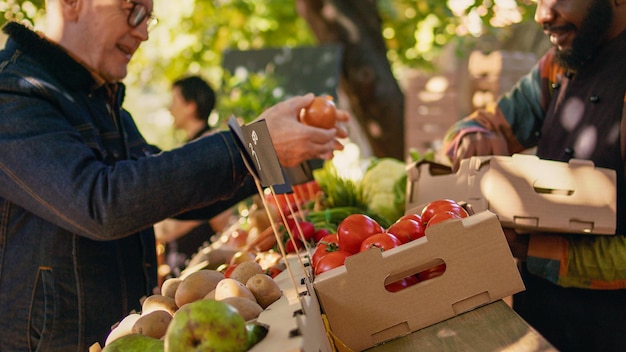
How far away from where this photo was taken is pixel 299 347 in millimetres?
1167

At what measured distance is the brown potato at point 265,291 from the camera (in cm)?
167

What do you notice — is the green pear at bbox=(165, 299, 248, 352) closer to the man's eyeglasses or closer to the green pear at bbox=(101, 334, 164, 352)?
the green pear at bbox=(101, 334, 164, 352)

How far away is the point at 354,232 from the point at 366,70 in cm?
542

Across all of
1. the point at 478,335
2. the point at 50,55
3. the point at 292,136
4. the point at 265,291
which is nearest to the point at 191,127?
the point at 50,55

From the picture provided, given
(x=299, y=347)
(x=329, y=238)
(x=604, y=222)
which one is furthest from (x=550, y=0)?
(x=299, y=347)

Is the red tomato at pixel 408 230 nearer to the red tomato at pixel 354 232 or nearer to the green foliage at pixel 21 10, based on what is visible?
the red tomato at pixel 354 232

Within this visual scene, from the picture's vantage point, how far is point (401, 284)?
1.69m

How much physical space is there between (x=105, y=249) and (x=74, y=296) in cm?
20

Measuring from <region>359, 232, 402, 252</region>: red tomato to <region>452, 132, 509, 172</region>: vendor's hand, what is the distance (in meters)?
1.11

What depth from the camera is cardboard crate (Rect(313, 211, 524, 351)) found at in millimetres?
1599

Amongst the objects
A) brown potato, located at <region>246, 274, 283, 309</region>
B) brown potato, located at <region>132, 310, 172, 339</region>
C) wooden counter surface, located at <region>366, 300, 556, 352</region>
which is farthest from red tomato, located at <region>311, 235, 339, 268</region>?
brown potato, located at <region>132, 310, 172, 339</region>

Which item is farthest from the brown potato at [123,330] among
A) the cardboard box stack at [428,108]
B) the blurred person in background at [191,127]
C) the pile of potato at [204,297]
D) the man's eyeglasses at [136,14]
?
the cardboard box stack at [428,108]

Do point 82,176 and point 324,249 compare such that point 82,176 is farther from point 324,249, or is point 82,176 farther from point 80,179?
point 324,249

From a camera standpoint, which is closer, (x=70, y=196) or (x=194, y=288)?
(x=194, y=288)
